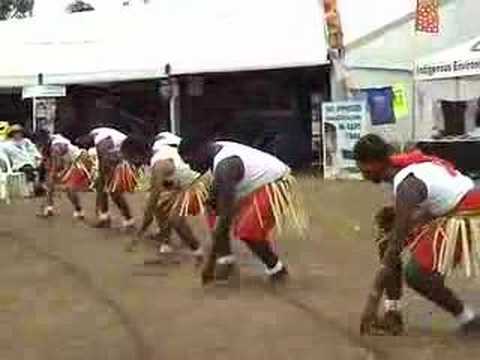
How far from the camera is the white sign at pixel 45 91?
2700cm

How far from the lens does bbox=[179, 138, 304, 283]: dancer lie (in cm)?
962

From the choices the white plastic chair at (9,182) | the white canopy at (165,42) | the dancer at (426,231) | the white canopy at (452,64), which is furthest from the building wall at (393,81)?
the dancer at (426,231)

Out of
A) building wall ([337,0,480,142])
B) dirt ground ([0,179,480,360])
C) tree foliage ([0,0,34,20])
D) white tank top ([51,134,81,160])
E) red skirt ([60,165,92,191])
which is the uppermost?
tree foliage ([0,0,34,20])

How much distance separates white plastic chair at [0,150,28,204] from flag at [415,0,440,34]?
8.43 meters

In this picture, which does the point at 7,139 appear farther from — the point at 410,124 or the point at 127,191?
the point at 410,124

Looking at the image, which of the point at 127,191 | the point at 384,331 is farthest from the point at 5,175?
the point at 384,331

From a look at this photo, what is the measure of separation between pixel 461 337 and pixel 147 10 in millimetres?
22138

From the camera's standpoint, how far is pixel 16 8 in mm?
55406

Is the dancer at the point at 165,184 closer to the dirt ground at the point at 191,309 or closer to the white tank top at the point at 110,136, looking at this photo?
the dirt ground at the point at 191,309

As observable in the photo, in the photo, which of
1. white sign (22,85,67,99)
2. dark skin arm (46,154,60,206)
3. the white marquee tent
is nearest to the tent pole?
white sign (22,85,67,99)

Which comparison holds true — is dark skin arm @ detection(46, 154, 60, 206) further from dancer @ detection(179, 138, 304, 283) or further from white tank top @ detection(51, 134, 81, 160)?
dancer @ detection(179, 138, 304, 283)

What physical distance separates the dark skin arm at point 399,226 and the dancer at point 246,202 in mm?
2283

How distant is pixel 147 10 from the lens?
2878 cm

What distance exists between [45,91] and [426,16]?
8891 millimetres
